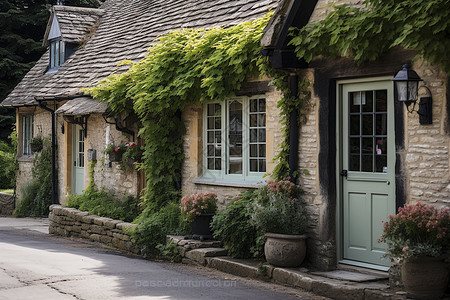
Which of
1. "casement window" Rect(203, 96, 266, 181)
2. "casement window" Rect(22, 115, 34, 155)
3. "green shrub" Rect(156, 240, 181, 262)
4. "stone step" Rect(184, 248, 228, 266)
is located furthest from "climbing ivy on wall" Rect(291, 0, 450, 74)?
"casement window" Rect(22, 115, 34, 155)

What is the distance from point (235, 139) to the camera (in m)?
11.6

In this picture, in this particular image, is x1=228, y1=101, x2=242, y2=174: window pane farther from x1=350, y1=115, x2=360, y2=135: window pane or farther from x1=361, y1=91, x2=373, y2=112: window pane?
x1=361, y1=91, x2=373, y2=112: window pane

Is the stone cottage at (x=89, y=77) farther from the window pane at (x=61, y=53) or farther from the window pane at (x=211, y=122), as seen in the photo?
the window pane at (x=211, y=122)

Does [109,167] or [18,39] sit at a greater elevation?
[18,39]

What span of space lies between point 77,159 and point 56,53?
4.43 m

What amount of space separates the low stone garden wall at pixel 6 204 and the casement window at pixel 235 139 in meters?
11.8

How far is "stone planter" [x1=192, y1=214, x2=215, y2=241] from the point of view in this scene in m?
11.0

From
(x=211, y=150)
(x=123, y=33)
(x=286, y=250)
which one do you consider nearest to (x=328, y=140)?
(x=286, y=250)

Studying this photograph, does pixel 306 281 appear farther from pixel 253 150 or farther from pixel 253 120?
pixel 253 120

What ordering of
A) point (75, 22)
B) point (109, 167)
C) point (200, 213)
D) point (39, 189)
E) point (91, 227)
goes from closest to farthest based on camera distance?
point (200, 213) → point (91, 227) → point (109, 167) → point (39, 189) → point (75, 22)

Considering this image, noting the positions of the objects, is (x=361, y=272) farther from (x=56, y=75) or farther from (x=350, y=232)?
(x=56, y=75)

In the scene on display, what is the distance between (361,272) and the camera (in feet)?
28.9

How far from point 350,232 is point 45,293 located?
13.5ft

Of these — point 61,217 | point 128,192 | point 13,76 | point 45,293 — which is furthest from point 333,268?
point 13,76
